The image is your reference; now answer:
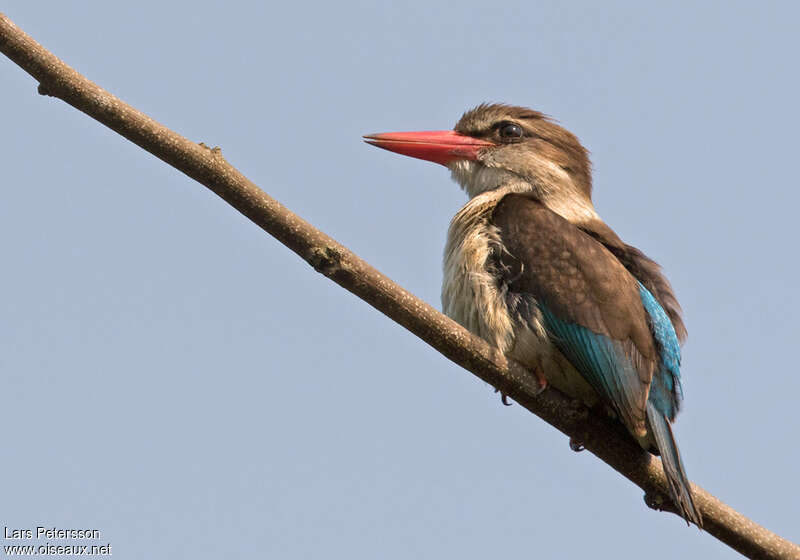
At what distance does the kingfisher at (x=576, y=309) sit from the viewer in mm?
4047

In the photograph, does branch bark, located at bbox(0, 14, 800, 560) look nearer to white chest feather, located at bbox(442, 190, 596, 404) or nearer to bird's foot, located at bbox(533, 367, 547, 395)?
bird's foot, located at bbox(533, 367, 547, 395)

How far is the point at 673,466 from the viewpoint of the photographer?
376cm

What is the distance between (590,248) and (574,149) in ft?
4.93

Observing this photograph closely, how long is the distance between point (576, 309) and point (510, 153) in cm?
163

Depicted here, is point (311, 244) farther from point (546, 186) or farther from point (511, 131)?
point (511, 131)

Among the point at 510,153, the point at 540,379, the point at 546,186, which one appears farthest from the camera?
the point at 510,153

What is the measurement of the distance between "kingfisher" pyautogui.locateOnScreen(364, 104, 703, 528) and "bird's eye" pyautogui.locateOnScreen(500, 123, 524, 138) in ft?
2.56

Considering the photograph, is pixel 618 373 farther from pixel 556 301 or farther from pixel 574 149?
pixel 574 149

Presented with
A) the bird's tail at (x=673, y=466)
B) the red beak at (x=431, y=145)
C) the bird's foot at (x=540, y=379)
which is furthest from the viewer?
the red beak at (x=431, y=145)

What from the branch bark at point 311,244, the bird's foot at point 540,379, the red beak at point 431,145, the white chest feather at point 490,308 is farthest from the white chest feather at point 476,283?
the red beak at point 431,145

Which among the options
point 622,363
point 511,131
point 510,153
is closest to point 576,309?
point 622,363

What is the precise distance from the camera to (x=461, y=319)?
4.51 metres

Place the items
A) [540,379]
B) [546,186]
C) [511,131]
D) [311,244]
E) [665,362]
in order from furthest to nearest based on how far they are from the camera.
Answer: [511,131]
[546,186]
[665,362]
[540,379]
[311,244]

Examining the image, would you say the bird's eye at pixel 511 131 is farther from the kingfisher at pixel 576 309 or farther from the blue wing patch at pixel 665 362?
the blue wing patch at pixel 665 362
